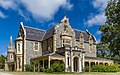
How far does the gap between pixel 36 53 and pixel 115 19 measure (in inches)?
943

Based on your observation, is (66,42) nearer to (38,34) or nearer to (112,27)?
(38,34)

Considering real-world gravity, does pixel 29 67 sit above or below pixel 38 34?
below

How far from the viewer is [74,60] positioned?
133ft

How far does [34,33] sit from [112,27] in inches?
944

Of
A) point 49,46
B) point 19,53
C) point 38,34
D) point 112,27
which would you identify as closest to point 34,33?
point 38,34

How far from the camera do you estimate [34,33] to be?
147 feet

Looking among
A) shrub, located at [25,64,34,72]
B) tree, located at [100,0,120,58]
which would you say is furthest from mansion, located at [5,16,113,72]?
tree, located at [100,0,120,58]

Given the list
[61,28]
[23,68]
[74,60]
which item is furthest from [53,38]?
[23,68]

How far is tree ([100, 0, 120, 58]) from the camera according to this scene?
23047 mm

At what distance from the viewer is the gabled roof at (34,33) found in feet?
143

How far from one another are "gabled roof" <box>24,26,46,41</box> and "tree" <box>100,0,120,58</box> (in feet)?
68.9

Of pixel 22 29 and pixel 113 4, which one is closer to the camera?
pixel 113 4

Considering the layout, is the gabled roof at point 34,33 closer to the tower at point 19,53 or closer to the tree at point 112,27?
the tower at point 19,53

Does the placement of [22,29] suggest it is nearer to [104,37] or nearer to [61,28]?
[61,28]
